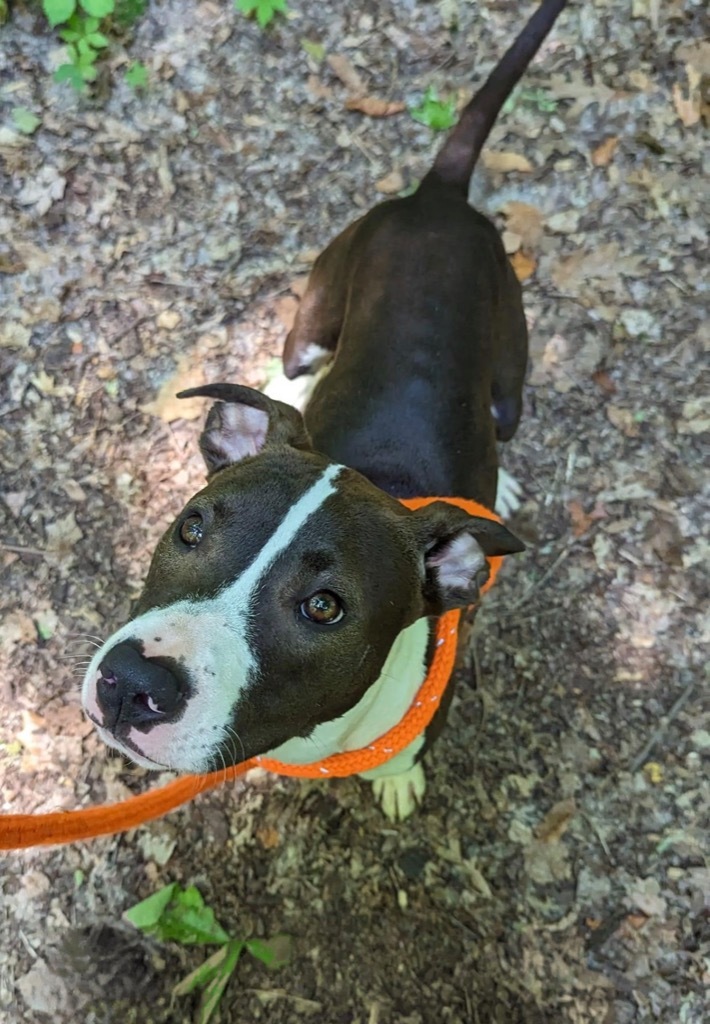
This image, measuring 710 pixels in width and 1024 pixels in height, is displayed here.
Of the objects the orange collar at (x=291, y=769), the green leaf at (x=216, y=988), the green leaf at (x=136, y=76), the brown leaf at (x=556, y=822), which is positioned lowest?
the green leaf at (x=216, y=988)

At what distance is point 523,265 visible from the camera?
551 centimetres

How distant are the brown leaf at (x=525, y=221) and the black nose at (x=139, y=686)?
415 centimetres

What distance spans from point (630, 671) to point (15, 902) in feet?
11.0

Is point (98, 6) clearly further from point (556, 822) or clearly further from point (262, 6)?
point (556, 822)

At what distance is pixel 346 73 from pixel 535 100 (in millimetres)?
1262

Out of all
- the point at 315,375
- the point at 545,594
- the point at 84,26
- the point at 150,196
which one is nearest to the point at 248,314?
the point at 315,375

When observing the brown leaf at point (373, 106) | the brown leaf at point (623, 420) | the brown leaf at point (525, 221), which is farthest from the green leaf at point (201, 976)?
the brown leaf at point (373, 106)

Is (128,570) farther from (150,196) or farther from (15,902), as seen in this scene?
(150,196)

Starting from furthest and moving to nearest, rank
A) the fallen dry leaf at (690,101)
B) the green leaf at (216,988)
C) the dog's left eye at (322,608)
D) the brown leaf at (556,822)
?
the fallen dry leaf at (690,101) → the brown leaf at (556,822) → the green leaf at (216,988) → the dog's left eye at (322,608)

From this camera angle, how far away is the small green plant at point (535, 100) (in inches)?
227

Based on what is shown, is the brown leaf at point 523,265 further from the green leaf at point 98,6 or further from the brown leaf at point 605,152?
the green leaf at point 98,6

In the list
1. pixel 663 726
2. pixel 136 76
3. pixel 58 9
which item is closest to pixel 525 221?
pixel 136 76

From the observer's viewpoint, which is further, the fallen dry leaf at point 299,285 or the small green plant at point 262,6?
the small green plant at point 262,6

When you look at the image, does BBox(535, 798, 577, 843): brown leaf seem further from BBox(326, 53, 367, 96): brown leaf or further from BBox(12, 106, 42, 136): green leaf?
BBox(12, 106, 42, 136): green leaf
